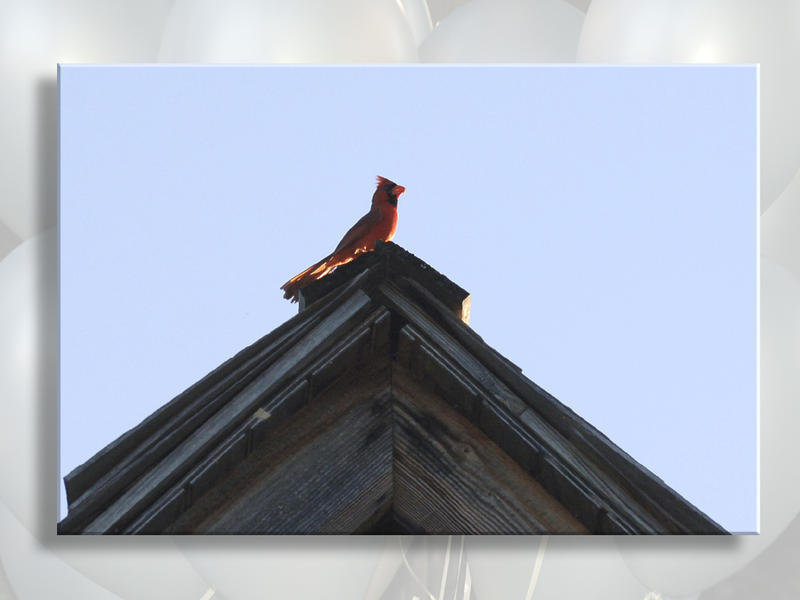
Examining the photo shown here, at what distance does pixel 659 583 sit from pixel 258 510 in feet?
1.95

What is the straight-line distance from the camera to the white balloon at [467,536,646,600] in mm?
1519

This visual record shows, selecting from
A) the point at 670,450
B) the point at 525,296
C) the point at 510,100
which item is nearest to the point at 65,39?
the point at 510,100

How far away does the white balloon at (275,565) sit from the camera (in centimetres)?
150

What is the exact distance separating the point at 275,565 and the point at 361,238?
1.60ft

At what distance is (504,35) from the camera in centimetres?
156

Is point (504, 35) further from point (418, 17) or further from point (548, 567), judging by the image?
point (548, 567)

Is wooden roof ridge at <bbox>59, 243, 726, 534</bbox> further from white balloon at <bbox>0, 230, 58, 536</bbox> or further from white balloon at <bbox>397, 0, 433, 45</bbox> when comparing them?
white balloon at <bbox>397, 0, 433, 45</bbox>

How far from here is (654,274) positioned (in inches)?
60.3

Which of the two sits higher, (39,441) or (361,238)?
(361,238)

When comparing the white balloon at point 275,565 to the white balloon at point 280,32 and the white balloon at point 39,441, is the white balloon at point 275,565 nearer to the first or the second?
the white balloon at point 39,441

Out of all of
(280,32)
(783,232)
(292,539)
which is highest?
(783,232)

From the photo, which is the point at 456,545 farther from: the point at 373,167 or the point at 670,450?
the point at 373,167

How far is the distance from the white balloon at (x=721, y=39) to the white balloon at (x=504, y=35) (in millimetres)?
50

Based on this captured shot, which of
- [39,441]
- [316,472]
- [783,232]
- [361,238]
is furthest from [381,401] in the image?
[783,232]
